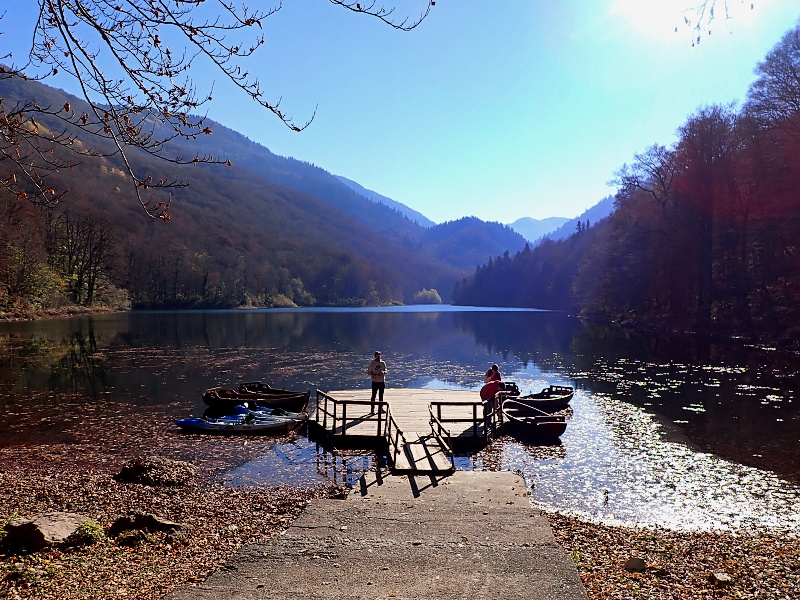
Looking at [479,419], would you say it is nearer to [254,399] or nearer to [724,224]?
[254,399]

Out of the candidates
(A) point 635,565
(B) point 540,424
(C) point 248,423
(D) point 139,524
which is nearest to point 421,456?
(B) point 540,424

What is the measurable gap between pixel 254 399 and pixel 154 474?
889 cm

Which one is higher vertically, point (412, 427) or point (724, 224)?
point (724, 224)

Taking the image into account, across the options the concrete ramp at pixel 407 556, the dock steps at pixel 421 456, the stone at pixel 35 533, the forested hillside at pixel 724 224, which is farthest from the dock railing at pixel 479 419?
the forested hillside at pixel 724 224

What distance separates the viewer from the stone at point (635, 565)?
26.9ft

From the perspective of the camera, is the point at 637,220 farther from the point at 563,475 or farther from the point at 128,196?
the point at 128,196

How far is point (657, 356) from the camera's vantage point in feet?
136

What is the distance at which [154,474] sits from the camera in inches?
536

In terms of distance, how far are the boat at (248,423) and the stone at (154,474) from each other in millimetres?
4944

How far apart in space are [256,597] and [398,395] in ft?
58.6

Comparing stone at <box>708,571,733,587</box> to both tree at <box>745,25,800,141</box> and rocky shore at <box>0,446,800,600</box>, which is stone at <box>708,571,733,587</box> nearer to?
rocky shore at <box>0,446,800,600</box>

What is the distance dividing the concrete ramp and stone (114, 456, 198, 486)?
16.0ft

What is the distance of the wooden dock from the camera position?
14.8 m

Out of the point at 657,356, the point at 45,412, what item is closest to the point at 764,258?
the point at 657,356
